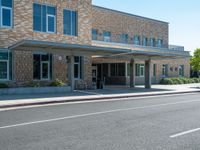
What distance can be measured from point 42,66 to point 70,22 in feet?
17.0

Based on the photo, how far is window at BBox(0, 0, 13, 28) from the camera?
25000mm

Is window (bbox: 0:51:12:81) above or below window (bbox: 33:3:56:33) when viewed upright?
below

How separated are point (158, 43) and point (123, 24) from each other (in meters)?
9.06

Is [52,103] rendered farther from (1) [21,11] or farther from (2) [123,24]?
(2) [123,24]

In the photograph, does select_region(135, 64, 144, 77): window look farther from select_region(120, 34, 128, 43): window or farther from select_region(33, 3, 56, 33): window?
select_region(33, 3, 56, 33): window

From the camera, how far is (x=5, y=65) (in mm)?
25328

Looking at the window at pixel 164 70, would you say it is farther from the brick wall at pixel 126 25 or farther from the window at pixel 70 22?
the window at pixel 70 22

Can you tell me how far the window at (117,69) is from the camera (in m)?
41.7

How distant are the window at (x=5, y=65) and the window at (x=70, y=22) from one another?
6.22 m

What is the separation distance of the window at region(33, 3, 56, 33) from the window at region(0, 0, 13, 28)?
2.22 meters

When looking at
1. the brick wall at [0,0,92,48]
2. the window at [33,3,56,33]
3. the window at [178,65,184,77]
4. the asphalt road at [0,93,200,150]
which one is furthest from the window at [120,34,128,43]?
the asphalt road at [0,93,200,150]

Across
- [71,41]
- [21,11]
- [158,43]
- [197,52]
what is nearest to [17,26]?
[21,11]

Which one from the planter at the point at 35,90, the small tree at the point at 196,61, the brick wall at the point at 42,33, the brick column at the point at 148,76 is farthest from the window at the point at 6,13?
the small tree at the point at 196,61

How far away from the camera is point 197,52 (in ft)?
165
